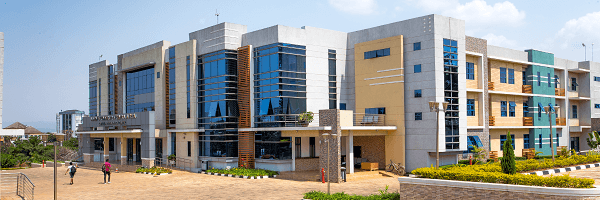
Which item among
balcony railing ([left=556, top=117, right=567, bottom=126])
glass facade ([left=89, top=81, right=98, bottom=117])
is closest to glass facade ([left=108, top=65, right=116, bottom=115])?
glass facade ([left=89, top=81, right=98, bottom=117])

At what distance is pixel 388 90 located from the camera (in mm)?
31812

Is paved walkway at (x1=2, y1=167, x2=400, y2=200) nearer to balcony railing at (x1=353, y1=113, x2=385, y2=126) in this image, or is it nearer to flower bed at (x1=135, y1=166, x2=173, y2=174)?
flower bed at (x1=135, y1=166, x2=173, y2=174)

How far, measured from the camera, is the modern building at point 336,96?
30.3 m

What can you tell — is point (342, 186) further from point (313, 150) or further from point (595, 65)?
point (595, 65)

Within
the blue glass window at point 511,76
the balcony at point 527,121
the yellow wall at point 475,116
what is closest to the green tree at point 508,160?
the yellow wall at point 475,116

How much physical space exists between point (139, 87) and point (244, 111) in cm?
1528

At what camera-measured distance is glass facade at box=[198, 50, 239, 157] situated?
3478 centimetres

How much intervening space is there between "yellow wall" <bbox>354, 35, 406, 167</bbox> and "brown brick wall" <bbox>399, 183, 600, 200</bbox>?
12545mm

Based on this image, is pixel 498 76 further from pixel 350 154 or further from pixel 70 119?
pixel 70 119

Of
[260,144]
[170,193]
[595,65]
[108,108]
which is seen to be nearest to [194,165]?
[260,144]

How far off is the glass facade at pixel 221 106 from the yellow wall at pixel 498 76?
20.0m

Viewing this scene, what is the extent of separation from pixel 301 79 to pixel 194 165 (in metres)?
11.1

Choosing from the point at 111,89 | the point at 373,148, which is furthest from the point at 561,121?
the point at 111,89

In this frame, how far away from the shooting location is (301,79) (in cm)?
3338
